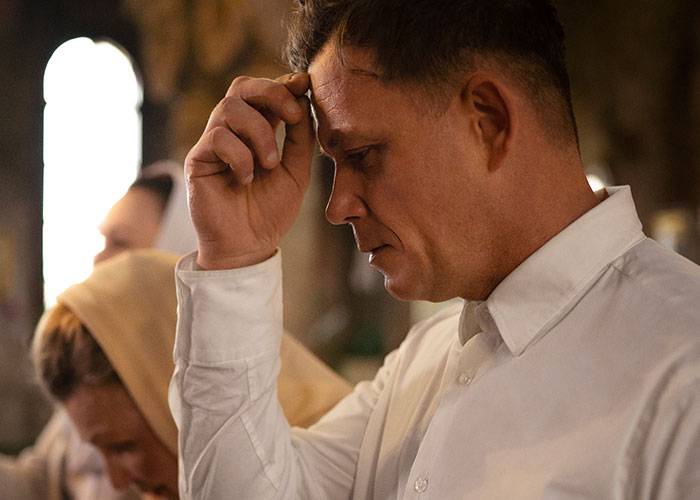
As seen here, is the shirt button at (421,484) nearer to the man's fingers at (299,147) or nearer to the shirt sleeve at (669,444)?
the shirt sleeve at (669,444)

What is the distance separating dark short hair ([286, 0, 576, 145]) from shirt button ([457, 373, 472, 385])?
505 mm

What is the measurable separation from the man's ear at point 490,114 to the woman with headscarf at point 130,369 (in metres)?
1.02

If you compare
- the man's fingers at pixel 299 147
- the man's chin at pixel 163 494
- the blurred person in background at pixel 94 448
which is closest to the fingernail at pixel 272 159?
the man's fingers at pixel 299 147

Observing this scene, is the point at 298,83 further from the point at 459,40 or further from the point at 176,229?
the point at 176,229

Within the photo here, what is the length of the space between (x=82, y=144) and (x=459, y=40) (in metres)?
4.81

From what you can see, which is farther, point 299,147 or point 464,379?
point 299,147

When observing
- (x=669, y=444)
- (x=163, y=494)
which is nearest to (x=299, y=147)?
(x=669, y=444)

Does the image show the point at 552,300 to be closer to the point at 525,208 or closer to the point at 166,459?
the point at 525,208

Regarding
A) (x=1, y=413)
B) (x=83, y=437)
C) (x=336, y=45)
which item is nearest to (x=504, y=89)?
(x=336, y=45)

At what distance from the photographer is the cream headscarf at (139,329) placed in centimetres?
215

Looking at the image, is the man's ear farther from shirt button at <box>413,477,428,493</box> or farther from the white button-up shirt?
shirt button at <box>413,477,428,493</box>

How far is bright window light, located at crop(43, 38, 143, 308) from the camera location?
18.2 feet

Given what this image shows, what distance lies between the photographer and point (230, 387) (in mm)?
1622

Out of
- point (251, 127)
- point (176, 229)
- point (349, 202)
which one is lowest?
point (176, 229)
